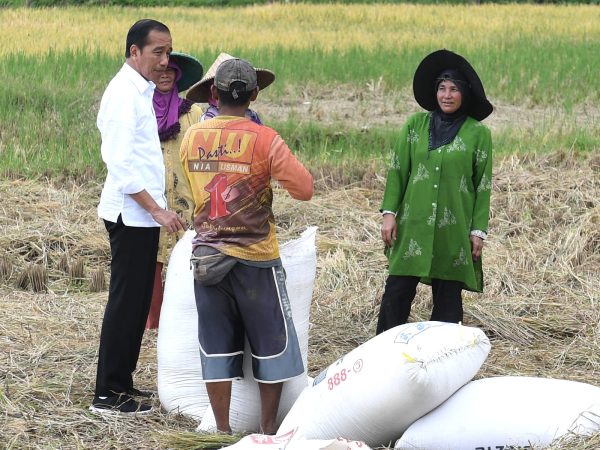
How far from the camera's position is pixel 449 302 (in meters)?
4.54

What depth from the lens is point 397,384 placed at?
3.37m

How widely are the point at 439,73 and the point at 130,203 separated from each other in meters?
1.43

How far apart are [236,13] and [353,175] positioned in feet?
45.8

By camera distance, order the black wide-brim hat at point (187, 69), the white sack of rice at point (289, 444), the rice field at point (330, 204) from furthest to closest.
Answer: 1. the black wide-brim hat at point (187, 69)
2. the rice field at point (330, 204)
3. the white sack of rice at point (289, 444)

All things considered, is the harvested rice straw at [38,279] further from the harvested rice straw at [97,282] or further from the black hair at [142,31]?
the black hair at [142,31]

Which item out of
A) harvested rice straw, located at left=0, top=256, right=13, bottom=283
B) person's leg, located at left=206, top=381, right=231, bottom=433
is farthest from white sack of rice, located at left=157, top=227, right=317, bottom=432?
harvested rice straw, located at left=0, top=256, right=13, bottom=283

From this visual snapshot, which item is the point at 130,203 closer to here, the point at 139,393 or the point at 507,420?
the point at 139,393

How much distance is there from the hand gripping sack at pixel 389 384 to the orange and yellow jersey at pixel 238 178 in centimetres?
48

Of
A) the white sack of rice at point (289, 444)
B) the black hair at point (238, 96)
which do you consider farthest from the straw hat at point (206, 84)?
the white sack of rice at point (289, 444)

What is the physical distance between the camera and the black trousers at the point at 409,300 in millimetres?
4543

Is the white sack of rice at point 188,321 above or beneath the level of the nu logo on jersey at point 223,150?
beneath

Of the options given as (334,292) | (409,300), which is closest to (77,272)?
(334,292)

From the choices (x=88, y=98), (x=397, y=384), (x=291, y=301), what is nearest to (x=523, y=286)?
(x=291, y=301)

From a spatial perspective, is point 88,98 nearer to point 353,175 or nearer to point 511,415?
point 353,175
